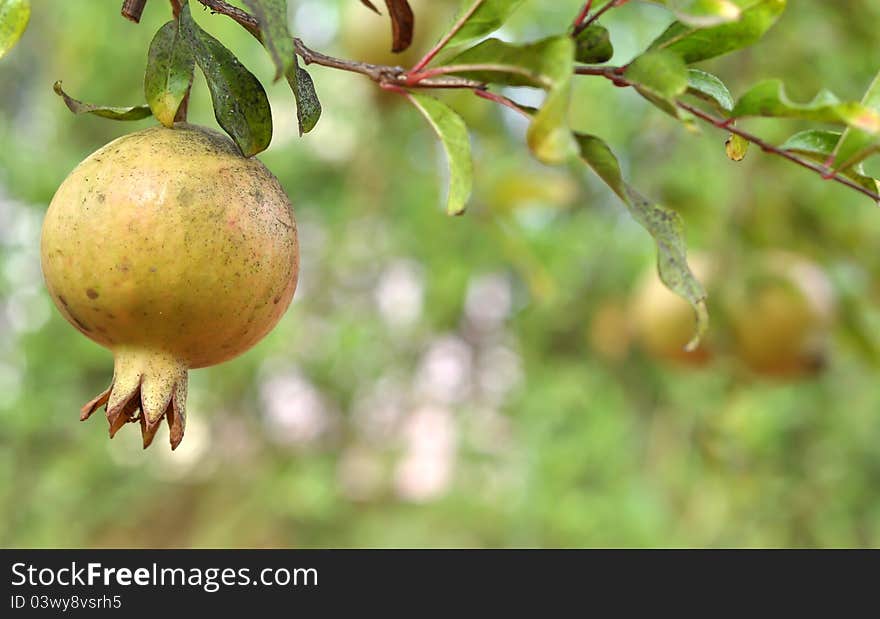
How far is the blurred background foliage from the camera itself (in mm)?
1606

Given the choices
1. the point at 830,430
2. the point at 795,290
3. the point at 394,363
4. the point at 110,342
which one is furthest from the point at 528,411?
the point at 110,342

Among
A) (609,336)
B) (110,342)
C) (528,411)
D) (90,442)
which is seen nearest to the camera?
(110,342)

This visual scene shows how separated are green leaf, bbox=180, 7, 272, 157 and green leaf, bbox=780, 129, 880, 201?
295 mm

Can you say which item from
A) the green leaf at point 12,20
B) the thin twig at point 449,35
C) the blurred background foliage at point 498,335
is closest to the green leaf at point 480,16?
the thin twig at point 449,35

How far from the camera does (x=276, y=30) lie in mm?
409

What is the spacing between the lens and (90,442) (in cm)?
279

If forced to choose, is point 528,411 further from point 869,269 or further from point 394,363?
point 869,269

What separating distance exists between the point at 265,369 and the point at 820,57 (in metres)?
2.24

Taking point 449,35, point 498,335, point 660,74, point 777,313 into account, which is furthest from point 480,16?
point 498,335

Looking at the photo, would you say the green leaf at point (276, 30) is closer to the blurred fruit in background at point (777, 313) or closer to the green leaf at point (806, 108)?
the green leaf at point (806, 108)

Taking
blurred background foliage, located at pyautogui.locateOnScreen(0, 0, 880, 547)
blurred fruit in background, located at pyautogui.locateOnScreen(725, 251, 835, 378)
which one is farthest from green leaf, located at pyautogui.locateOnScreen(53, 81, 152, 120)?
blurred fruit in background, located at pyautogui.locateOnScreen(725, 251, 835, 378)

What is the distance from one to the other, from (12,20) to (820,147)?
1.42 feet

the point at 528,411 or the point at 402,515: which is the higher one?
the point at 402,515

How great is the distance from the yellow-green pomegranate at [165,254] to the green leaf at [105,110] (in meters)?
0.03
